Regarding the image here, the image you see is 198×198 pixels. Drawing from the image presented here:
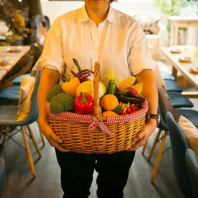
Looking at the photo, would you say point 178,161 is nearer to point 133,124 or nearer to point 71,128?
point 133,124

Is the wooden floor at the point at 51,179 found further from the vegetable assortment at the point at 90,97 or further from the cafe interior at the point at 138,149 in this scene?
the vegetable assortment at the point at 90,97

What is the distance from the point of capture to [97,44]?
1.27 metres

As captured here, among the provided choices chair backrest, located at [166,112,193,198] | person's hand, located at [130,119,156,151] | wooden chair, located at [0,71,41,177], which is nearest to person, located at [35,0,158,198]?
person's hand, located at [130,119,156,151]

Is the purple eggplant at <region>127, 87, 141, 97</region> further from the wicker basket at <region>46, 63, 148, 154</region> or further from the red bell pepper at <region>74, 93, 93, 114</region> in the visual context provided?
the red bell pepper at <region>74, 93, 93, 114</region>

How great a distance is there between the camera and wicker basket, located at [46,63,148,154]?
956mm

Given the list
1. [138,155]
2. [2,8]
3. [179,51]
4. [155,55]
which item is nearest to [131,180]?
[138,155]

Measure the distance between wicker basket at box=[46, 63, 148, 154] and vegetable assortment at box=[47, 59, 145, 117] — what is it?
3 centimetres

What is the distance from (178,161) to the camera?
1.46 metres

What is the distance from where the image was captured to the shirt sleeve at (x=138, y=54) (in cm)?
125

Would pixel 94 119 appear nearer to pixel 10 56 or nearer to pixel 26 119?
pixel 26 119

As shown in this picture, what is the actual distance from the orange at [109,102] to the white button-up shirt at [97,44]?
31cm

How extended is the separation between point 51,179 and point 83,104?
5.00 feet

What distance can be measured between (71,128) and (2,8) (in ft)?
13.0

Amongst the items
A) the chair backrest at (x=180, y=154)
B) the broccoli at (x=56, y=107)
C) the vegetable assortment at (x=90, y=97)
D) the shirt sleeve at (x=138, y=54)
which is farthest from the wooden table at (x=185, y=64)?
the broccoli at (x=56, y=107)
